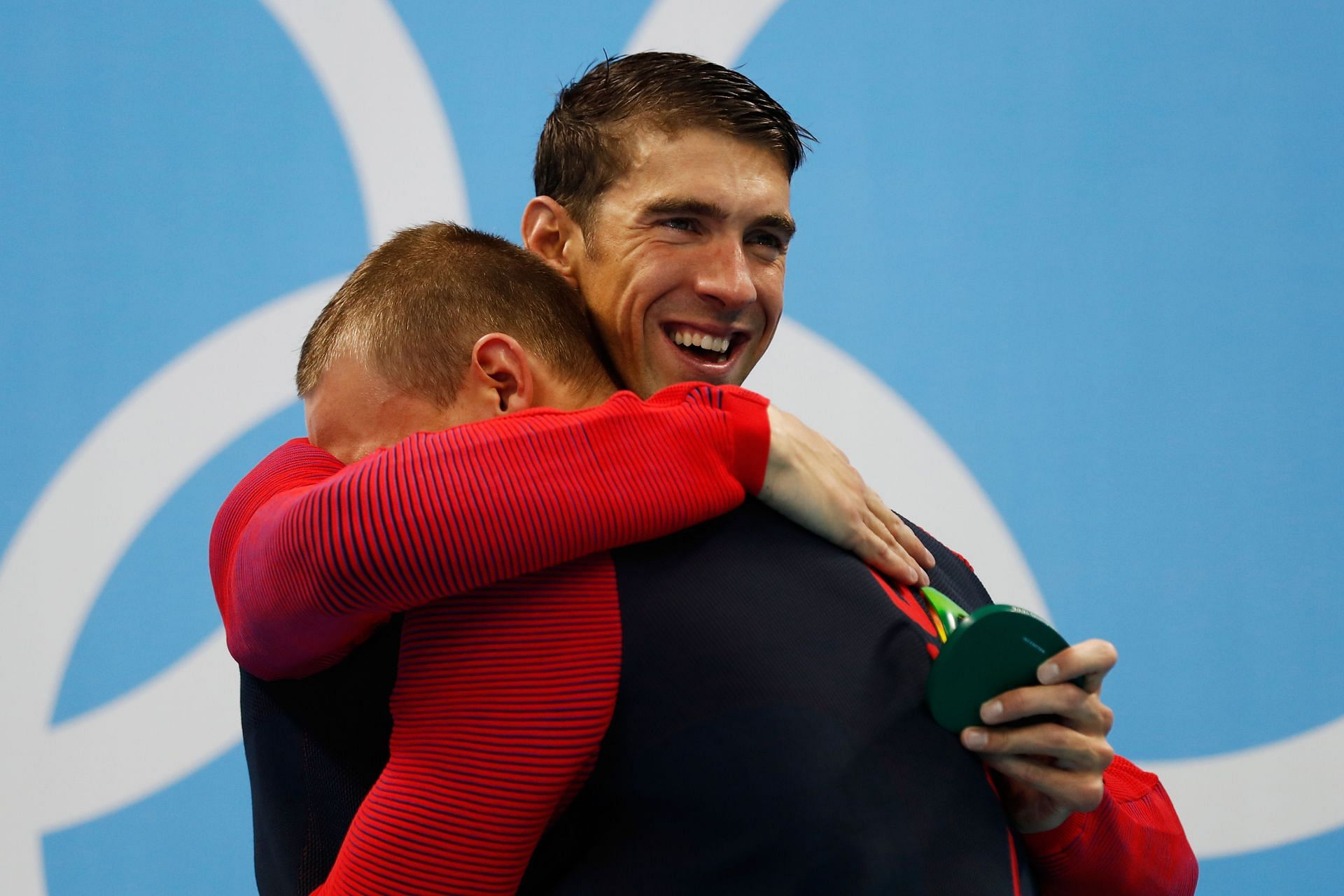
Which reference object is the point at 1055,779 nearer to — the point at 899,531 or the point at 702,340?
the point at 899,531

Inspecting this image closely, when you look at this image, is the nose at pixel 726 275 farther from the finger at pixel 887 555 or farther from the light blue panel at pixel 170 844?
the light blue panel at pixel 170 844

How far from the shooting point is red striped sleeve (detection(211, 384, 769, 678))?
0.55 metres

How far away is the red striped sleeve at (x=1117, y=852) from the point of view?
0.77 metres

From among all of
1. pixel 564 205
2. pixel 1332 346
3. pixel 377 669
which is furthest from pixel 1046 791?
pixel 1332 346

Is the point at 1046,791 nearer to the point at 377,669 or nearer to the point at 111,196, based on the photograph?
the point at 377,669

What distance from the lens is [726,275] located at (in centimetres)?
113

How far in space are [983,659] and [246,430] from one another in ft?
4.79

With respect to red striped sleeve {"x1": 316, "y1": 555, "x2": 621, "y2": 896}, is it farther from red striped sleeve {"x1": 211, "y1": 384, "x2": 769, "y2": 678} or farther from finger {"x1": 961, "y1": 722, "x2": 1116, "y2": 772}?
finger {"x1": 961, "y1": 722, "x2": 1116, "y2": 772}

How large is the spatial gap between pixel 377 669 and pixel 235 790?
123 cm

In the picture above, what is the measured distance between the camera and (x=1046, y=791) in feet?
2.31

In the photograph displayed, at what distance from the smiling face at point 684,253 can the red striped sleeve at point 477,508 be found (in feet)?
1.56

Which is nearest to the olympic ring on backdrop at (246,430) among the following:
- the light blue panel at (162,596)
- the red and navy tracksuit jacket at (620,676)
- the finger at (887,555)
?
the light blue panel at (162,596)

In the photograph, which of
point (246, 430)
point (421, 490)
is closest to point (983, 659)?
point (421, 490)

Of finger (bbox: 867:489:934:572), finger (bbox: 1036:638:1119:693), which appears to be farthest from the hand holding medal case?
finger (bbox: 867:489:934:572)
